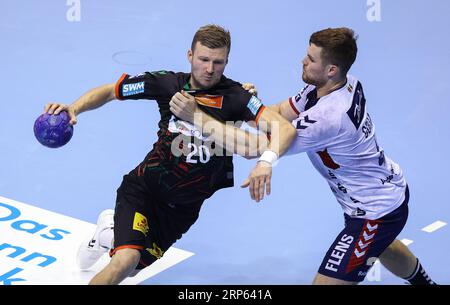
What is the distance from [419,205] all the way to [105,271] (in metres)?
3.26

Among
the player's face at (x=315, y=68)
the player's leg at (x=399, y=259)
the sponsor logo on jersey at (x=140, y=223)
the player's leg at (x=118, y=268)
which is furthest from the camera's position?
the player's leg at (x=399, y=259)

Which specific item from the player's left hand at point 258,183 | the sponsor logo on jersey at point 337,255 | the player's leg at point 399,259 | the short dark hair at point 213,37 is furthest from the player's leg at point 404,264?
the short dark hair at point 213,37

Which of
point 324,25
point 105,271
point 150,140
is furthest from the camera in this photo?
point 324,25

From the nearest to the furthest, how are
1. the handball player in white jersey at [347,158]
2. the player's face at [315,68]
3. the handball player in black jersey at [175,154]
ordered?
the handball player in white jersey at [347,158]
the player's face at [315,68]
the handball player in black jersey at [175,154]

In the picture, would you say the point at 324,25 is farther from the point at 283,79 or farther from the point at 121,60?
the point at 121,60

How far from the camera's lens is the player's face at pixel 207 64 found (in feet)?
19.7

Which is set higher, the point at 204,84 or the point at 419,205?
the point at 204,84

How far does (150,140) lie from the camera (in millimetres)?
8602

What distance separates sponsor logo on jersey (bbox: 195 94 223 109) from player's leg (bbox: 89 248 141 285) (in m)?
1.10

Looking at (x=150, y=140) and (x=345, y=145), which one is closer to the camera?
(x=345, y=145)

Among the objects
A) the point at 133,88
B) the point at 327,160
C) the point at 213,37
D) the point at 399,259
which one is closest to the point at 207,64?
the point at 213,37

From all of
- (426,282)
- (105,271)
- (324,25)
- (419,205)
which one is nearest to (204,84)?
(105,271)

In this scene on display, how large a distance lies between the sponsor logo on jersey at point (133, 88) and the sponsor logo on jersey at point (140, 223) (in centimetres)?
85

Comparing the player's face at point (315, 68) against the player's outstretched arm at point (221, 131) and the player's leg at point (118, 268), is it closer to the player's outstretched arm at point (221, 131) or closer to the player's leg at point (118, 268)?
the player's outstretched arm at point (221, 131)
